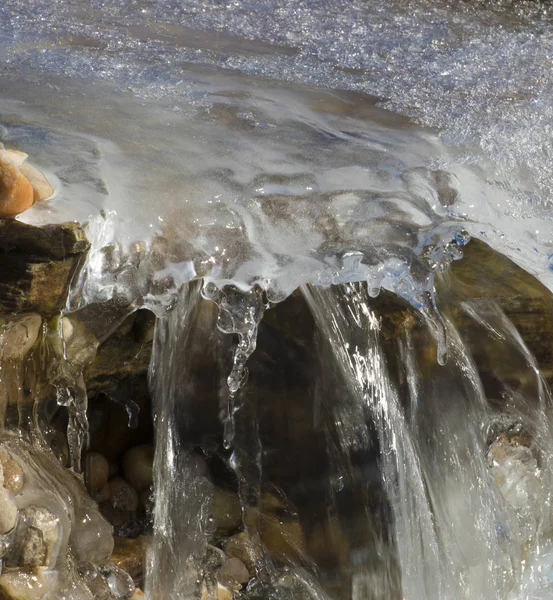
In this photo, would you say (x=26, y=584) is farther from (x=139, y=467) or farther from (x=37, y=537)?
(x=139, y=467)

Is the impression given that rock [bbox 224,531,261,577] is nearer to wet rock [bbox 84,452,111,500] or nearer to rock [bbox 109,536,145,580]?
rock [bbox 109,536,145,580]

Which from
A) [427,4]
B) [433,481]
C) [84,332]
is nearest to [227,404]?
[84,332]

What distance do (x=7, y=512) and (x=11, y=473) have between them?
126 millimetres

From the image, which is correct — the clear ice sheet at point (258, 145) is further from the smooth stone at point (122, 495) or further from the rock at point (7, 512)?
the smooth stone at point (122, 495)

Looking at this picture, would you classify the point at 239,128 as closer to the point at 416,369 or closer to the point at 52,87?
the point at 52,87

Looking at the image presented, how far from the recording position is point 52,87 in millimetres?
2402

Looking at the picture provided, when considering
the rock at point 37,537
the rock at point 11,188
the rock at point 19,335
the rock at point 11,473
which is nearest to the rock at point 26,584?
the rock at point 37,537

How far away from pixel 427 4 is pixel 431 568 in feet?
7.03

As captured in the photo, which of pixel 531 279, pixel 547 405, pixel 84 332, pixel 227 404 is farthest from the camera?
pixel 547 405

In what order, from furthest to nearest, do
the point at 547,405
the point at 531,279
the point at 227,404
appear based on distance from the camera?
the point at 547,405 → the point at 531,279 → the point at 227,404

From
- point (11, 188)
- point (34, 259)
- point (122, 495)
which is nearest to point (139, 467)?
point (122, 495)

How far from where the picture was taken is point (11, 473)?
6.77ft

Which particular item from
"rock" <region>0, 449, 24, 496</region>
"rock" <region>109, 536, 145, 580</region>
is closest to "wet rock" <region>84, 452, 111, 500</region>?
"rock" <region>109, 536, 145, 580</region>

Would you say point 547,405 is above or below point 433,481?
above
